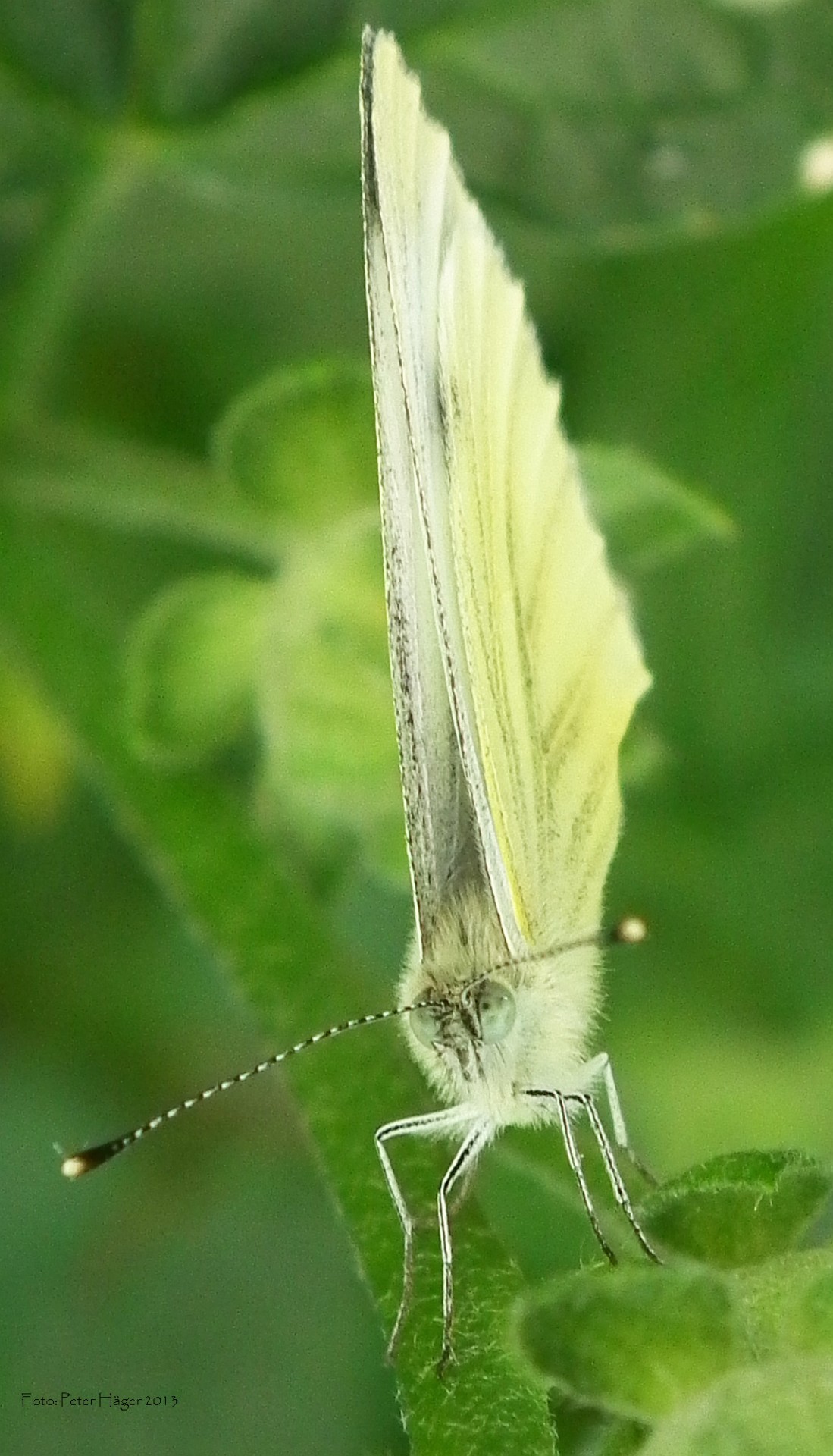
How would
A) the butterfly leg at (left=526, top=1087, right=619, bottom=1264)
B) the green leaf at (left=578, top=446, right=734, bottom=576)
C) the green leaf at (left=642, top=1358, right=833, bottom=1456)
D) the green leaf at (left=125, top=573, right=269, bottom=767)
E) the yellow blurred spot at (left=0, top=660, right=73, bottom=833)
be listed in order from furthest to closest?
1. the yellow blurred spot at (left=0, top=660, right=73, bottom=833)
2. the green leaf at (left=125, top=573, right=269, bottom=767)
3. the green leaf at (left=578, top=446, right=734, bottom=576)
4. the butterfly leg at (left=526, top=1087, right=619, bottom=1264)
5. the green leaf at (left=642, top=1358, right=833, bottom=1456)

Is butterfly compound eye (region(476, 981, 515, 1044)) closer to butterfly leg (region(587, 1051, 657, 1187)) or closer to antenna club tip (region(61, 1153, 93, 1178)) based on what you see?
butterfly leg (region(587, 1051, 657, 1187))

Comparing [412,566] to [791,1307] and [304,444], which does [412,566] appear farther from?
[791,1307]

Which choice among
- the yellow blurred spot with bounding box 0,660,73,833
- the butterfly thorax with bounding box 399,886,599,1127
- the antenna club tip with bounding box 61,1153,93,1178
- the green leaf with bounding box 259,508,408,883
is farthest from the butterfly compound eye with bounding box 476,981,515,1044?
the yellow blurred spot with bounding box 0,660,73,833

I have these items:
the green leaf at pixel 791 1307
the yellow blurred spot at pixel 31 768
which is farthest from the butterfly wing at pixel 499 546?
the yellow blurred spot at pixel 31 768

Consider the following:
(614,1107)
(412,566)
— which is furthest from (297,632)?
(614,1107)

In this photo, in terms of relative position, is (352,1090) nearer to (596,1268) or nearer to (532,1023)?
(532,1023)

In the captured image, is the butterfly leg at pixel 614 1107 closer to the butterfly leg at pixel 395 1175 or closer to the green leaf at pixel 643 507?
the butterfly leg at pixel 395 1175
